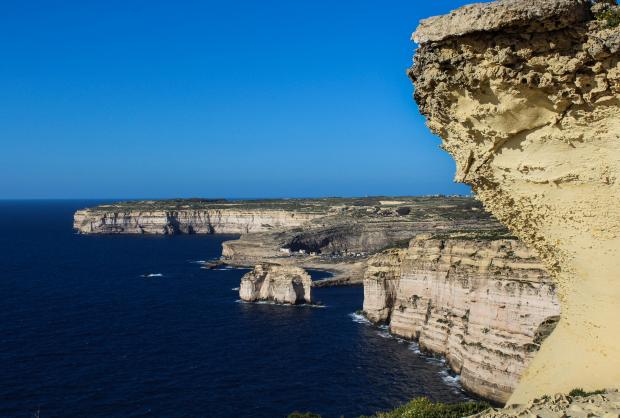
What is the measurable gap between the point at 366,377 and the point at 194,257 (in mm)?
92184

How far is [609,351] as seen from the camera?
15055mm

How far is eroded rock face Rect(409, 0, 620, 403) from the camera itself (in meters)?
13.0

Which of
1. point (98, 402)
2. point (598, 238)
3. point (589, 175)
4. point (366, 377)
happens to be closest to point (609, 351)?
A: point (598, 238)

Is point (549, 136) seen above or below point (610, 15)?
below

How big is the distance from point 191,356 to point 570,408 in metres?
46.5

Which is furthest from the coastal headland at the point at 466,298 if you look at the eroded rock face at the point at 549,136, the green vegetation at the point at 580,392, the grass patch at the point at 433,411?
the green vegetation at the point at 580,392

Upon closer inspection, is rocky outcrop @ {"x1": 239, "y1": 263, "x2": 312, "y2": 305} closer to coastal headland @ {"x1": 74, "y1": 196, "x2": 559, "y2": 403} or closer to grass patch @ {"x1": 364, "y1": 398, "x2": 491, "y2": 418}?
coastal headland @ {"x1": 74, "y1": 196, "x2": 559, "y2": 403}

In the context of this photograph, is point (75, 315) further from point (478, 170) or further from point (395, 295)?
point (478, 170)

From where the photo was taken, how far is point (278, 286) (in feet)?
259

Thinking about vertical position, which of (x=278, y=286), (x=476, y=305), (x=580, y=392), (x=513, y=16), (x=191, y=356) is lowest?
(x=191, y=356)

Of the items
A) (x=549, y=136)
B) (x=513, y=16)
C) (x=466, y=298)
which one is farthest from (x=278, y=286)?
(x=513, y=16)

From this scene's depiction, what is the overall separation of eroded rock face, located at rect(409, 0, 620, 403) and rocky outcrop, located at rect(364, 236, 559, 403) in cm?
1528

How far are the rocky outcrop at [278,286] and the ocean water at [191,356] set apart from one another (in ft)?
8.76

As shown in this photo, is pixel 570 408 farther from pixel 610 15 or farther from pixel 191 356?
pixel 191 356
